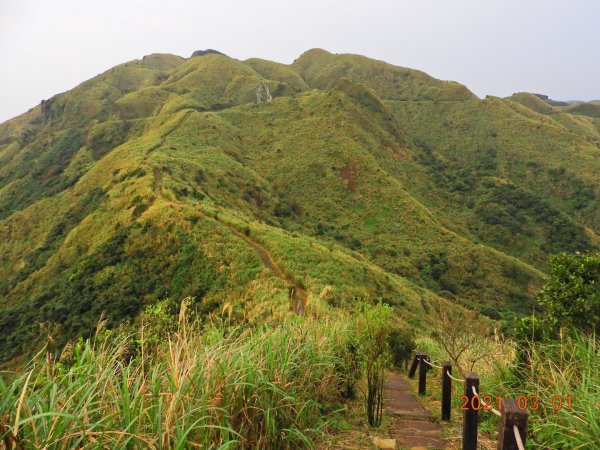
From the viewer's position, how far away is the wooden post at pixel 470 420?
11.7 ft

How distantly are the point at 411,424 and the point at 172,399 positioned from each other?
376 centimetres

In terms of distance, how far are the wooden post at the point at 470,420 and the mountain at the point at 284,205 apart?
305 cm

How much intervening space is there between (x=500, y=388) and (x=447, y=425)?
1032 millimetres

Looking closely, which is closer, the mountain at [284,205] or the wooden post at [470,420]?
the wooden post at [470,420]

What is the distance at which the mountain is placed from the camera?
2577cm

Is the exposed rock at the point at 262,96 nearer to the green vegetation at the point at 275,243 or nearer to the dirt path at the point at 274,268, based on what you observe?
the green vegetation at the point at 275,243

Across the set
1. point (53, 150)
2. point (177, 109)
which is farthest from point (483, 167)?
point (53, 150)

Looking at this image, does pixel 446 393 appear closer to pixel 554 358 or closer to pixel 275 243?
pixel 554 358

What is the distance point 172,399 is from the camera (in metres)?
2.74

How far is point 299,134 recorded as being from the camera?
7356 centimetres

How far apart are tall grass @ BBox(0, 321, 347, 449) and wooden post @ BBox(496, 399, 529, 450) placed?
1589 mm

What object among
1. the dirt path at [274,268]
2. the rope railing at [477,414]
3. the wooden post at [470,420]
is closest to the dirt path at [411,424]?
the rope railing at [477,414]

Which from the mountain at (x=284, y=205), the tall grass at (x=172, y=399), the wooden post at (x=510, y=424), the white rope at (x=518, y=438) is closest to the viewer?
the tall grass at (x=172, y=399)

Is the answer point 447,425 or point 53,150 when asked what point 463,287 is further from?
point 53,150
